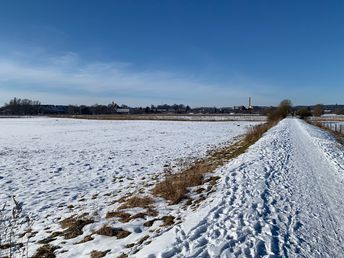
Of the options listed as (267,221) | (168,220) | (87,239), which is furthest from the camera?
(168,220)

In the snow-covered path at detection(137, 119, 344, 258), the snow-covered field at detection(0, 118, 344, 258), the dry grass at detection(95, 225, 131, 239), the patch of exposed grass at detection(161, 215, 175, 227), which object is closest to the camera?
the snow-covered path at detection(137, 119, 344, 258)

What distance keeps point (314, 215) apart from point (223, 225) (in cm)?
226

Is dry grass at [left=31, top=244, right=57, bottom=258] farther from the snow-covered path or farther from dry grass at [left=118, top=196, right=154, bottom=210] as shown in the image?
dry grass at [left=118, top=196, right=154, bottom=210]

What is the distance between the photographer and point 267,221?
19.6 feet

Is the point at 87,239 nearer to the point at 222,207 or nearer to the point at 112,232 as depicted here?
the point at 112,232

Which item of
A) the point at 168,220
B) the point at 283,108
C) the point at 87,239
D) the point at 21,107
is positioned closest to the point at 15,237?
the point at 87,239

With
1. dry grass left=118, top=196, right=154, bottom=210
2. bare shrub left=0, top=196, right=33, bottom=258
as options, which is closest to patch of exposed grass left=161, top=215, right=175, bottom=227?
dry grass left=118, top=196, right=154, bottom=210

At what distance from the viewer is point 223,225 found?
579 centimetres

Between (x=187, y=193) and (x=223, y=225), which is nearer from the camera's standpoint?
(x=223, y=225)

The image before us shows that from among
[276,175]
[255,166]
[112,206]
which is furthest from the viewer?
[255,166]

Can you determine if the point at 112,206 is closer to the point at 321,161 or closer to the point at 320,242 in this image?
the point at 320,242

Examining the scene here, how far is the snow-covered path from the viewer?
15.8 feet

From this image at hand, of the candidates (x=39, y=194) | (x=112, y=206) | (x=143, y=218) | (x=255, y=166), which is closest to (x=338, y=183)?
(x=255, y=166)

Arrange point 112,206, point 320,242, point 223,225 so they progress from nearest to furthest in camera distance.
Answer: point 320,242, point 223,225, point 112,206
